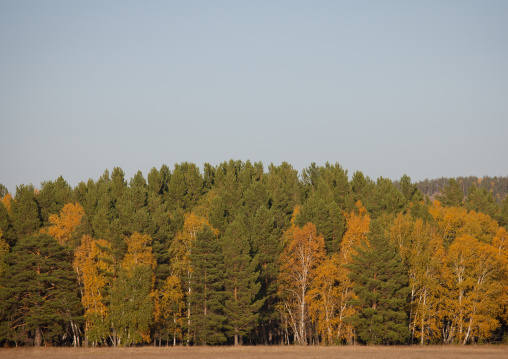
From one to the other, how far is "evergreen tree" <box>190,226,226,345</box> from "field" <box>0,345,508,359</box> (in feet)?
17.5

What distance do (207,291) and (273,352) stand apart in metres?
12.5

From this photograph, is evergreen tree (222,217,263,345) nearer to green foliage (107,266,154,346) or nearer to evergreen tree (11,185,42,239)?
green foliage (107,266,154,346)

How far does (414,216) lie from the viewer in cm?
8244

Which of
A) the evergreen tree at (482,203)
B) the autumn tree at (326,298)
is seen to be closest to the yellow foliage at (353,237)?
the autumn tree at (326,298)

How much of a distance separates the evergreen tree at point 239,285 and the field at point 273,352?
Result: 5.99 metres

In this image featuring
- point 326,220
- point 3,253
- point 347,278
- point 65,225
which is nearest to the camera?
point 347,278

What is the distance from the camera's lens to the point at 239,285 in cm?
6562

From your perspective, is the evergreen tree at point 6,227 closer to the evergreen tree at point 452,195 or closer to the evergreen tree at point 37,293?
the evergreen tree at point 37,293

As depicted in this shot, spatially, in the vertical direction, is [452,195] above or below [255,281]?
above

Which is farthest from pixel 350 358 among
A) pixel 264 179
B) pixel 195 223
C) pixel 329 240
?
pixel 264 179

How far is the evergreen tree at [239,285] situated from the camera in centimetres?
6519

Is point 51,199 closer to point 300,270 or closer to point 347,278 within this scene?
point 300,270

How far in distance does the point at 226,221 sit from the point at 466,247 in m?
29.9

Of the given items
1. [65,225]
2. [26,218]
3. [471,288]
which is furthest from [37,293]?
[471,288]
